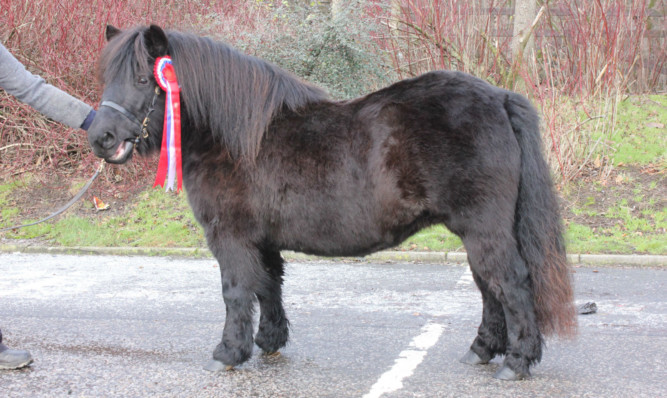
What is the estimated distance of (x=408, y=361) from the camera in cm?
410

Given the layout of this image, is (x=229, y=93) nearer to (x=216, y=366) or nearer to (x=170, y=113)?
(x=170, y=113)

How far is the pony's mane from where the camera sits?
13.1ft

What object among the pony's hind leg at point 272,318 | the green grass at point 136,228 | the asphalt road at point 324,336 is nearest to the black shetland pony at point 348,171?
the pony's hind leg at point 272,318

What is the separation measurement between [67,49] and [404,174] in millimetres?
8428

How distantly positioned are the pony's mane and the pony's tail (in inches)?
50.2

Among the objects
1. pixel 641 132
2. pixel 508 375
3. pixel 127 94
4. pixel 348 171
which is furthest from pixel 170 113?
pixel 641 132

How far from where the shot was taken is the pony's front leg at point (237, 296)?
13.0ft

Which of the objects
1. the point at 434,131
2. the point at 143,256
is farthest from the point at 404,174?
the point at 143,256

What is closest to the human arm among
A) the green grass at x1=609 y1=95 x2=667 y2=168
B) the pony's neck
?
the pony's neck

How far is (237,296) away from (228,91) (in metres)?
1.27

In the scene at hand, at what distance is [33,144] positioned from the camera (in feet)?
34.8

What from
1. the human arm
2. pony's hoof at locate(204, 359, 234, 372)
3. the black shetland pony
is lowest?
pony's hoof at locate(204, 359, 234, 372)

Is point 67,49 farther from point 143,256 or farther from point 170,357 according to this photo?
point 170,357

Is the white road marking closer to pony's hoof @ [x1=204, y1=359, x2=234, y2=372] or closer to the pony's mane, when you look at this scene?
pony's hoof @ [x1=204, y1=359, x2=234, y2=372]
